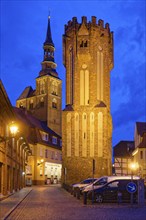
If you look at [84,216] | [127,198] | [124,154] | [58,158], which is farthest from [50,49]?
[84,216]

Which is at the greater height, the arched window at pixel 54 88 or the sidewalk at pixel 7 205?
the arched window at pixel 54 88

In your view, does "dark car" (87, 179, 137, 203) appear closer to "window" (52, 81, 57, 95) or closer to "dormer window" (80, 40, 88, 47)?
"dormer window" (80, 40, 88, 47)

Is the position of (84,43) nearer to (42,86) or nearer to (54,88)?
(42,86)

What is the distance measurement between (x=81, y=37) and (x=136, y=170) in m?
22.0

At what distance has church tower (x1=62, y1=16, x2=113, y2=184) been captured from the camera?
54.2 meters

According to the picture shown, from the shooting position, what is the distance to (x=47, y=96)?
108m

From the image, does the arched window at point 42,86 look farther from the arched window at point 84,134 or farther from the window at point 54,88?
the arched window at point 84,134

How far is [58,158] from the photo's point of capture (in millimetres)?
83938

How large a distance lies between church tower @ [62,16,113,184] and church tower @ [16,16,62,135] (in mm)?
50202

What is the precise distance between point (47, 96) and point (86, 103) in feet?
176

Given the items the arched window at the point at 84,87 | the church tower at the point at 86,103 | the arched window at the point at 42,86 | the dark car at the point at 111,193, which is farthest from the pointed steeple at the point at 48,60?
the dark car at the point at 111,193

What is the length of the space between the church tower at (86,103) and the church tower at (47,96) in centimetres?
5020

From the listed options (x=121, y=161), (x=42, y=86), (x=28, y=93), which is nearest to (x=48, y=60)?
(x=42, y=86)

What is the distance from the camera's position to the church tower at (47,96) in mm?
107938
